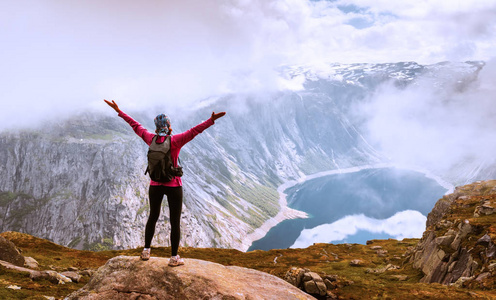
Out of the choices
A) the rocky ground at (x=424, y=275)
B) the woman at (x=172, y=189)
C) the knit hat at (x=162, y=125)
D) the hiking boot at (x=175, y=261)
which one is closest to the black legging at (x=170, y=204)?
the woman at (x=172, y=189)

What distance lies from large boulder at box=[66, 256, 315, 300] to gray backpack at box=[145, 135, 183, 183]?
4243 mm

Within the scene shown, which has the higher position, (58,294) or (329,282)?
(58,294)

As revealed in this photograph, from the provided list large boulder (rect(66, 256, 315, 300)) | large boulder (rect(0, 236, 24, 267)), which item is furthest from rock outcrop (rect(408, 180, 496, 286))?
large boulder (rect(0, 236, 24, 267))

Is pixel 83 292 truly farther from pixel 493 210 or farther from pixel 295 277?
pixel 493 210

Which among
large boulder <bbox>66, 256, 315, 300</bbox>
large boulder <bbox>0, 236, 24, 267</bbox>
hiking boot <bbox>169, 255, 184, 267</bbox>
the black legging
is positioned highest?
the black legging

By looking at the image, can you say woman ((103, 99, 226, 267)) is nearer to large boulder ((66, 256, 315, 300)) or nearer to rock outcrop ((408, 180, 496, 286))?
large boulder ((66, 256, 315, 300))

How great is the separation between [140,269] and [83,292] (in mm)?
2623

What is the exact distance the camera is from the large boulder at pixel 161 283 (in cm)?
1277

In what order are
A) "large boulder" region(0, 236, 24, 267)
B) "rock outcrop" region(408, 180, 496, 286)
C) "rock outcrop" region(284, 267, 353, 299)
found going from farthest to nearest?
"large boulder" region(0, 236, 24, 267)
"rock outcrop" region(408, 180, 496, 286)
"rock outcrop" region(284, 267, 353, 299)

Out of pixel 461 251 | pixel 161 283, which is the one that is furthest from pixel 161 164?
pixel 461 251

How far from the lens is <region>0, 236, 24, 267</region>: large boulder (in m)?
33.2

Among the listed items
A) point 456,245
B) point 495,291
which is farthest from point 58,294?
point 456,245

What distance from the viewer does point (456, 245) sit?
127 ft

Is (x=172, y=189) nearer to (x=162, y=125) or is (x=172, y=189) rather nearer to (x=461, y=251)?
(x=162, y=125)
